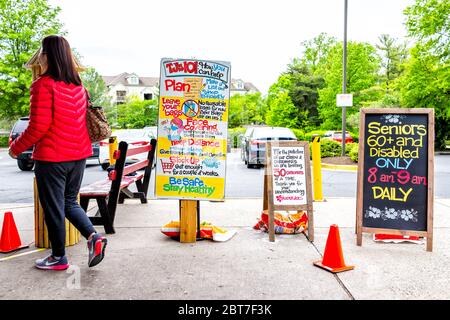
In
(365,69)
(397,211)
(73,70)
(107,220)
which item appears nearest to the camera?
(73,70)

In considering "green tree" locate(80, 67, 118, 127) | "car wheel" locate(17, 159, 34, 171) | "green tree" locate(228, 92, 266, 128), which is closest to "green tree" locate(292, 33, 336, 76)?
"green tree" locate(228, 92, 266, 128)

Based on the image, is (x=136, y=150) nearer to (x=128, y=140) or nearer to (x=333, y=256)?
(x=333, y=256)

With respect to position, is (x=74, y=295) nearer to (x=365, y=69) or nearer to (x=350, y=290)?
(x=350, y=290)

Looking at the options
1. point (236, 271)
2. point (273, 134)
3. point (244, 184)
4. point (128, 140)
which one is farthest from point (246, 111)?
point (236, 271)

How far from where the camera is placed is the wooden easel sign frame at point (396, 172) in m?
4.57

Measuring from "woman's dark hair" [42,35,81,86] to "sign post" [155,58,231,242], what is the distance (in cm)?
125

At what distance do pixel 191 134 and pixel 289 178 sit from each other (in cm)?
138

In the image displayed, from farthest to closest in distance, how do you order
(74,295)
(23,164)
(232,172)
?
(23,164), (232,172), (74,295)
